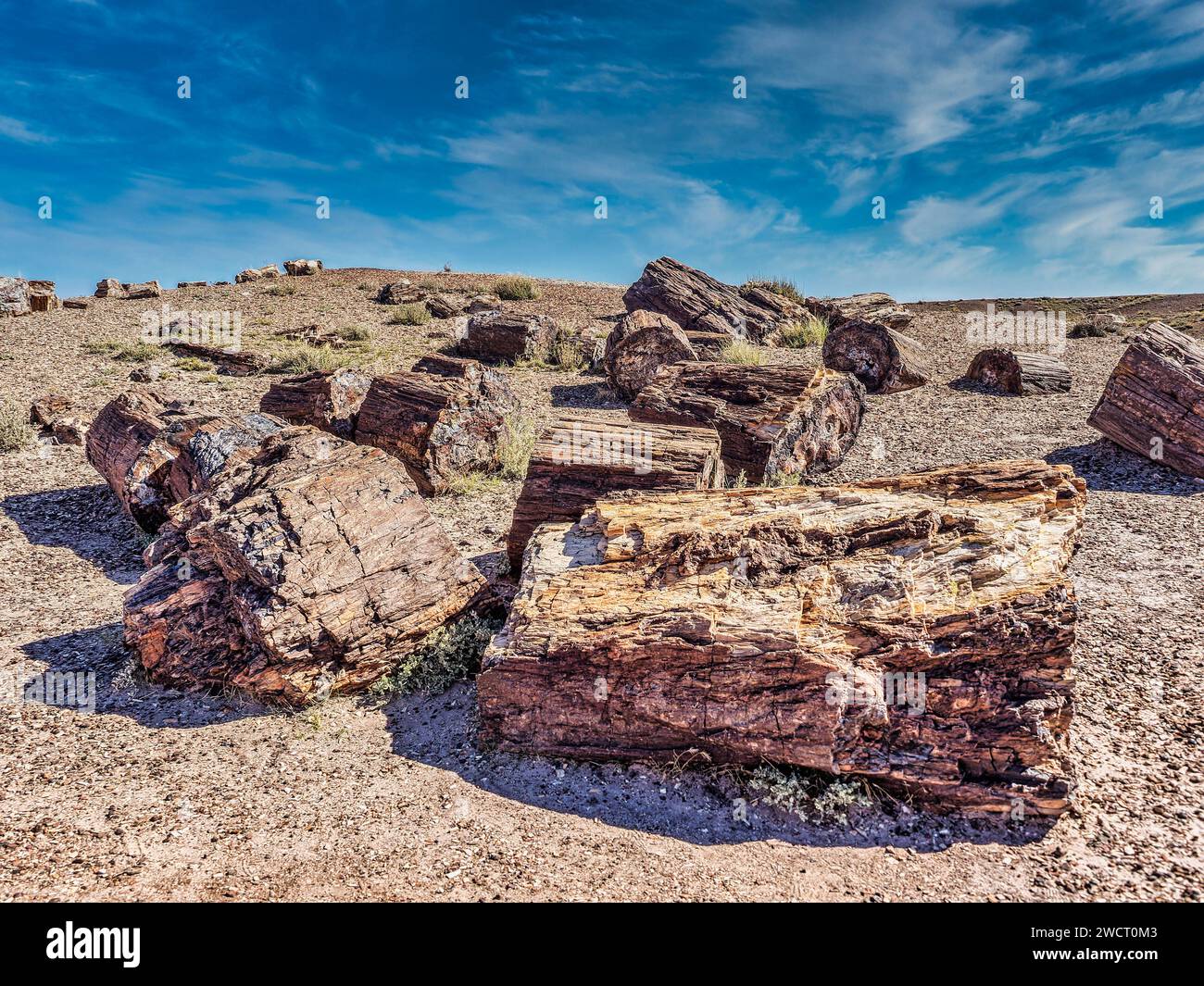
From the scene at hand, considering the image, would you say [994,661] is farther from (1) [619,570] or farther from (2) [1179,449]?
(2) [1179,449]

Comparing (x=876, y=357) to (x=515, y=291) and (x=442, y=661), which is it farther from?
(x=515, y=291)

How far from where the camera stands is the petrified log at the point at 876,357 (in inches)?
549

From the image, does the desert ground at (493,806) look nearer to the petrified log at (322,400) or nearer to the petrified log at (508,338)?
the petrified log at (322,400)

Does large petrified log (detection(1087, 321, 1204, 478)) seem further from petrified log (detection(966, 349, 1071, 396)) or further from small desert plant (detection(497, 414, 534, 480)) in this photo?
small desert plant (detection(497, 414, 534, 480))

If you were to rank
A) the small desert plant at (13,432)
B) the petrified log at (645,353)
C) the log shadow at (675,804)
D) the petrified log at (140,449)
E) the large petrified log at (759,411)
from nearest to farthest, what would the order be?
the log shadow at (675,804), the petrified log at (140,449), the large petrified log at (759,411), the small desert plant at (13,432), the petrified log at (645,353)

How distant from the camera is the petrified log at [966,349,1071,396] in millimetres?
13094

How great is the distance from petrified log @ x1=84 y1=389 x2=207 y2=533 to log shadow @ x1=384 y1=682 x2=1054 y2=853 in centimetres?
605

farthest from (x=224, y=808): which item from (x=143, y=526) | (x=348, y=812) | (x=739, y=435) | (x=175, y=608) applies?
(x=739, y=435)

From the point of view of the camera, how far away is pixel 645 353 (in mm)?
14492

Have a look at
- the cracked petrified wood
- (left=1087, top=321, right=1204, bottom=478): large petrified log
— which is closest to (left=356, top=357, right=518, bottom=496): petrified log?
the cracked petrified wood

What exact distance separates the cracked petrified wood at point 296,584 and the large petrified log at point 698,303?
13862mm

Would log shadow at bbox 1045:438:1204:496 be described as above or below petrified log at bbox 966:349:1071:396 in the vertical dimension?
below

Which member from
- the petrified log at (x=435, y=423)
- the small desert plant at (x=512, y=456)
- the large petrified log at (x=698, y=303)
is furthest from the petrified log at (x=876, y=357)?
the petrified log at (x=435, y=423)

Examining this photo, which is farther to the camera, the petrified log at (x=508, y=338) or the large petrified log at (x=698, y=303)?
the large petrified log at (x=698, y=303)
